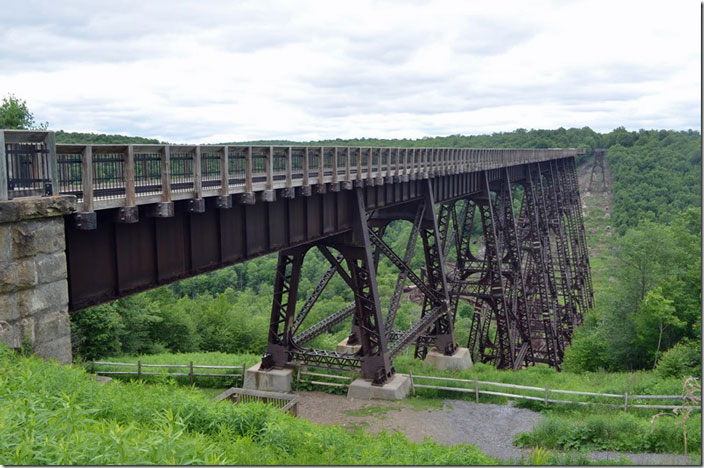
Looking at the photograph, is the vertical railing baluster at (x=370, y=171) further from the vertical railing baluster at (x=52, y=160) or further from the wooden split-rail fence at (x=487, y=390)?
the vertical railing baluster at (x=52, y=160)

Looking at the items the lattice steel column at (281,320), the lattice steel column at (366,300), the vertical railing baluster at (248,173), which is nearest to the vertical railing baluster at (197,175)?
the vertical railing baluster at (248,173)

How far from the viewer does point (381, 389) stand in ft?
53.2

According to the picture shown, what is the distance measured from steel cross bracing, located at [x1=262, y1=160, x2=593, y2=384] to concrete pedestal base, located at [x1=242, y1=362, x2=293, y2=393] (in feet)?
1.28

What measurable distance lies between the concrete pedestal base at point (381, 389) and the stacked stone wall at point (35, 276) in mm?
9637

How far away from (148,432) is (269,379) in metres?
11.3

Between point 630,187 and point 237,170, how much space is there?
3171 inches

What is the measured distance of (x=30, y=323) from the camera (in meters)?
7.47

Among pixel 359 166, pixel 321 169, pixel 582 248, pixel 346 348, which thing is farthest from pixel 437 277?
pixel 582 248

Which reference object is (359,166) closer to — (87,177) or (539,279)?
(87,177)

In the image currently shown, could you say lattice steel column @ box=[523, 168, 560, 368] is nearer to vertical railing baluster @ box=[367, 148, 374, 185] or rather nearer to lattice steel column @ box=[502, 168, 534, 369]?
lattice steel column @ box=[502, 168, 534, 369]

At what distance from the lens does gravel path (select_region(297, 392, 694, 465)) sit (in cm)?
1366

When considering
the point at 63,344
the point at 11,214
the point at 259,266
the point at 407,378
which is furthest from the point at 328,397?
the point at 259,266

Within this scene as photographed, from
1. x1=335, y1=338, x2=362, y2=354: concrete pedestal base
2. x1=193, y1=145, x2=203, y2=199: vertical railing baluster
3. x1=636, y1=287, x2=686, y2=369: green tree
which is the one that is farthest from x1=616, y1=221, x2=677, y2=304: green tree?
x1=193, y1=145, x2=203, y2=199: vertical railing baluster

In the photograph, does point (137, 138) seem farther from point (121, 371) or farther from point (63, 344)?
point (63, 344)
